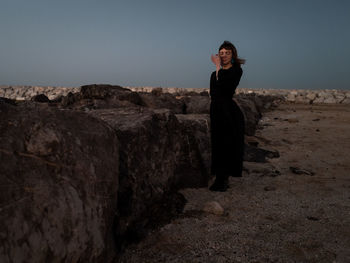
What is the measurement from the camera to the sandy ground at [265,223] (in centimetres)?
228

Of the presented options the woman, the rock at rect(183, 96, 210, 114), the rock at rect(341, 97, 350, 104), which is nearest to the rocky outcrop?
the woman

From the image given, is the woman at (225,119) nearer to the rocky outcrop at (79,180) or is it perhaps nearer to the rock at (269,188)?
the rock at (269,188)

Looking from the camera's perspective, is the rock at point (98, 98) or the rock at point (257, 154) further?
the rock at point (257, 154)

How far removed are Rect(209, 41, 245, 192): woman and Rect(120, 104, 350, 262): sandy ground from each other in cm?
33

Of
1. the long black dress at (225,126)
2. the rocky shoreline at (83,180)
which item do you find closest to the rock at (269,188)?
the long black dress at (225,126)

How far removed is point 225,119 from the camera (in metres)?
3.90

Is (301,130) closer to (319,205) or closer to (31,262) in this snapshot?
(319,205)

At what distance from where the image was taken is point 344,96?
2478 centimetres

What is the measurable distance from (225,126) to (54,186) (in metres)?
2.74

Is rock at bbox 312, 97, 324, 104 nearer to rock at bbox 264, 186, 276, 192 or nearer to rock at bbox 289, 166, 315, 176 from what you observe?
rock at bbox 289, 166, 315, 176

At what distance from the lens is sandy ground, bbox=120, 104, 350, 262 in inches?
89.7

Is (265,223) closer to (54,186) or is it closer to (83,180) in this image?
(83,180)

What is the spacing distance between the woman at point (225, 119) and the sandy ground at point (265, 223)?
0.33 meters

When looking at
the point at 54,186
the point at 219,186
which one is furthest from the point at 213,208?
the point at 54,186
